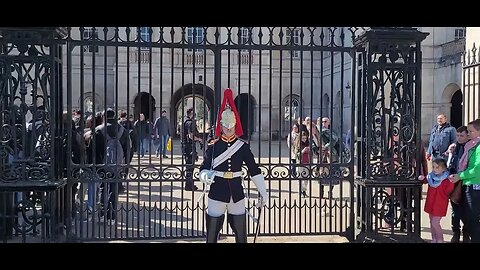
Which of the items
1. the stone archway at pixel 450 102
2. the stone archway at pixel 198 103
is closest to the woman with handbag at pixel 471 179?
the stone archway at pixel 198 103

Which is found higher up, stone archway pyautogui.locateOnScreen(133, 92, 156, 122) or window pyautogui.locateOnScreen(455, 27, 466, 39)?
window pyautogui.locateOnScreen(455, 27, 466, 39)

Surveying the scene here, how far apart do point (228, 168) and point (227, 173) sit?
63 millimetres

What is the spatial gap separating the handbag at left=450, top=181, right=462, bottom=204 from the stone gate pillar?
17.2 inches

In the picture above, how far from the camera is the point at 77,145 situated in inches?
349

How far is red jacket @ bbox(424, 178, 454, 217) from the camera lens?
759cm

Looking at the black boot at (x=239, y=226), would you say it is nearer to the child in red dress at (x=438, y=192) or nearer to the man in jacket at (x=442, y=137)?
the child in red dress at (x=438, y=192)

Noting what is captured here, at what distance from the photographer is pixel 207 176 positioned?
252 inches

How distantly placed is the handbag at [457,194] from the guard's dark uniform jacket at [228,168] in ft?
9.57

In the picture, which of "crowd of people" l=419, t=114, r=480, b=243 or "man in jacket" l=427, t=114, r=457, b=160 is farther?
"man in jacket" l=427, t=114, r=457, b=160

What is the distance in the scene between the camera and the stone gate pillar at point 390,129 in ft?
24.5

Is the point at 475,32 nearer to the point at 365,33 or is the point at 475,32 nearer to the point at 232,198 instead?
the point at 365,33

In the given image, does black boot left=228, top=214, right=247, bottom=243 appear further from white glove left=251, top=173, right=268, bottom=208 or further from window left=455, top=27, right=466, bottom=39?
window left=455, top=27, right=466, bottom=39

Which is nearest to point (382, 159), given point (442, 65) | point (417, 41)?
point (417, 41)

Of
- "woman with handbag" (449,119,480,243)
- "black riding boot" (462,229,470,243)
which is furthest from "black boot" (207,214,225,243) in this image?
"black riding boot" (462,229,470,243)
